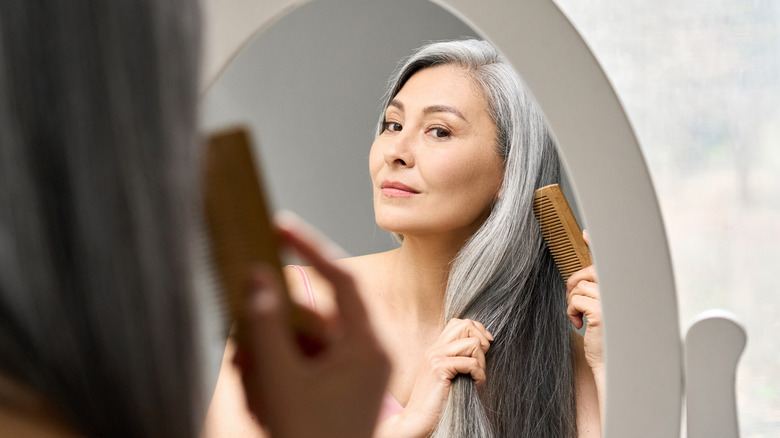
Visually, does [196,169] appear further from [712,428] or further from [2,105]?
[712,428]

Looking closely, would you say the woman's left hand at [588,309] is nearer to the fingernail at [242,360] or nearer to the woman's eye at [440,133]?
the woman's eye at [440,133]

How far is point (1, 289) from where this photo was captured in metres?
0.21

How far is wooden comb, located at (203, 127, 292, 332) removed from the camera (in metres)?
0.33

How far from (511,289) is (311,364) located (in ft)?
0.57

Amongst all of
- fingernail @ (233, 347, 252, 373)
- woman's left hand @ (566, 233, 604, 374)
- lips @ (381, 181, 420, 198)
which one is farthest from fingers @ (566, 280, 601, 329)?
fingernail @ (233, 347, 252, 373)

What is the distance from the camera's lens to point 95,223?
213 millimetres

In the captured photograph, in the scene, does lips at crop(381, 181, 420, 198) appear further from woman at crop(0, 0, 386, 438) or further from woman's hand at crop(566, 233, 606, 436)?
woman at crop(0, 0, 386, 438)

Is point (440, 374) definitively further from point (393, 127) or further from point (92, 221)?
point (92, 221)

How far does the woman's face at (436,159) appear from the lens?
436 millimetres

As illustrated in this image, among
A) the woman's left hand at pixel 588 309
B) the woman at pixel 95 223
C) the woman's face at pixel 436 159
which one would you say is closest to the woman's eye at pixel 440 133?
the woman's face at pixel 436 159

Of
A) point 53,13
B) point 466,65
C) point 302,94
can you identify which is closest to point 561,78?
point 466,65

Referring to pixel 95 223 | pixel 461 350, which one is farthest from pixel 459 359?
pixel 95 223

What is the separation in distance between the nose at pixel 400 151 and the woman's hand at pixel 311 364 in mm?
117

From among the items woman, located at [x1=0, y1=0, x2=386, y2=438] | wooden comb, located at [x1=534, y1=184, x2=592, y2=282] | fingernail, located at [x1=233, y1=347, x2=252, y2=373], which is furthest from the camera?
wooden comb, located at [x1=534, y1=184, x2=592, y2=282]
